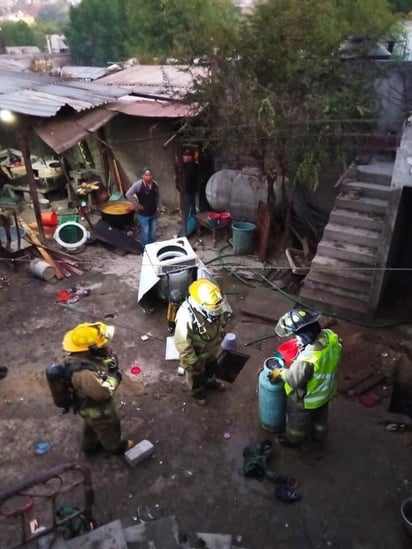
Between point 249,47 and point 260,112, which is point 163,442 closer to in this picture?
point 260,112

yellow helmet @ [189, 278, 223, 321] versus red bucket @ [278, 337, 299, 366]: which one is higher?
yellow helmet @ [189, 278, 223, 321]

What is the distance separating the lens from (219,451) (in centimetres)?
572

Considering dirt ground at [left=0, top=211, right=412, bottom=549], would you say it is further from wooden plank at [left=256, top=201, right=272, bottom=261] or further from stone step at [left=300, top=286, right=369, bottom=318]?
wooden plank at [left=256, top=201, right=272, bottom=261]

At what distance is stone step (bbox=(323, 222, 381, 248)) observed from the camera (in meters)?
8.59

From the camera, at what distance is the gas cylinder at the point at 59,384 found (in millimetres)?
4785

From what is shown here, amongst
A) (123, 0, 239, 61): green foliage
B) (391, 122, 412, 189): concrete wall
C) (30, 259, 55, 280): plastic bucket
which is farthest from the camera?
(123, 0, 239, 61): green foliage

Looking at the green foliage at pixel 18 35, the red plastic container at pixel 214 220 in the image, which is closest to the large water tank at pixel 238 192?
the red plastic container at pixel 214 220

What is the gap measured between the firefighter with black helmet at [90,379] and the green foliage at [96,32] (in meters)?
45.7

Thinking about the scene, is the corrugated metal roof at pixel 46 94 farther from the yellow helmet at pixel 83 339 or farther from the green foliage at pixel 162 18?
the green foliage at pixel 162 18

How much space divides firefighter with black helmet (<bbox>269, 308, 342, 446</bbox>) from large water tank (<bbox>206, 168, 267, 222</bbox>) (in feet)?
19.7

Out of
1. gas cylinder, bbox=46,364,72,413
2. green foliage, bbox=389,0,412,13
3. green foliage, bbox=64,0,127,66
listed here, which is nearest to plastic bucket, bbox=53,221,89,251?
gas cylinder, bbox=46,364,72,413

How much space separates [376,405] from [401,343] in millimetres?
1677

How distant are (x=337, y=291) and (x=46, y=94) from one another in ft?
27.1

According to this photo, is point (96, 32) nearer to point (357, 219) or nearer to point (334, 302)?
point (357, 219)
